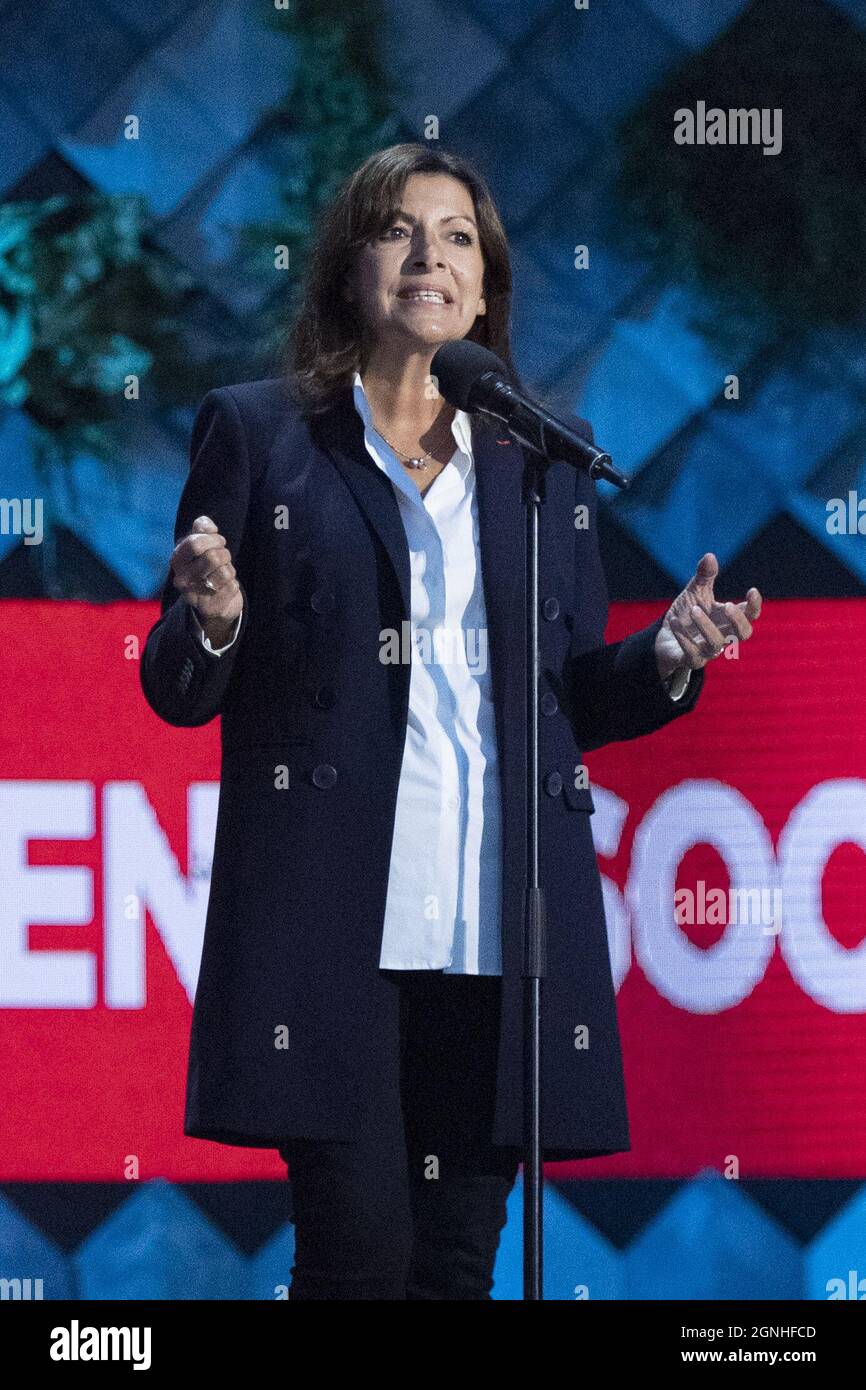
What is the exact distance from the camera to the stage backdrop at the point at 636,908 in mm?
2951

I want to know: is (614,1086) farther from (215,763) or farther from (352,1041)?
(215,763)

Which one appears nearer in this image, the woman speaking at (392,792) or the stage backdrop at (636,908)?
the woman speaking at (392,792)

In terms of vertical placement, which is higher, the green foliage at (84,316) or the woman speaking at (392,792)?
the green foliage at (84,316)

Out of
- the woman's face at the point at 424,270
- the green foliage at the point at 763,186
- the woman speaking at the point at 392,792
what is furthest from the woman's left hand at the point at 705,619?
the green foliage at the point at 763,186

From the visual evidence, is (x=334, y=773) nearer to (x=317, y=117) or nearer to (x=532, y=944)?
(x=532, y=944)

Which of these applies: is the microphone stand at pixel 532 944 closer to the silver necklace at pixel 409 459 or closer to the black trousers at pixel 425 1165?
the black trousers at pixel 425 1165

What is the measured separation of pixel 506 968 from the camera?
2.00m

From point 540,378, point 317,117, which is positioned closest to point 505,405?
point 540,378

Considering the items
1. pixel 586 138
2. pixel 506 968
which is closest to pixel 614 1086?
pixel 506 968

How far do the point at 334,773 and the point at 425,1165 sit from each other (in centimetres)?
46

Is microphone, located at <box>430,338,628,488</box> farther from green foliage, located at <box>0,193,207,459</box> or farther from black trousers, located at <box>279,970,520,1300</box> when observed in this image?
green foliage, located at <box>0,193,207,459</box>

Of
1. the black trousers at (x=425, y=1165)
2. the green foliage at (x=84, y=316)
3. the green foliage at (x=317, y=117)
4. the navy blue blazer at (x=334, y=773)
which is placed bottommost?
the black trousers at (x=425, y=1165)

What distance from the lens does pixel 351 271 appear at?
7.41 ft

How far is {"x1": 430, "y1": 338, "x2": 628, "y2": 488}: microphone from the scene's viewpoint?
190 centimetres
